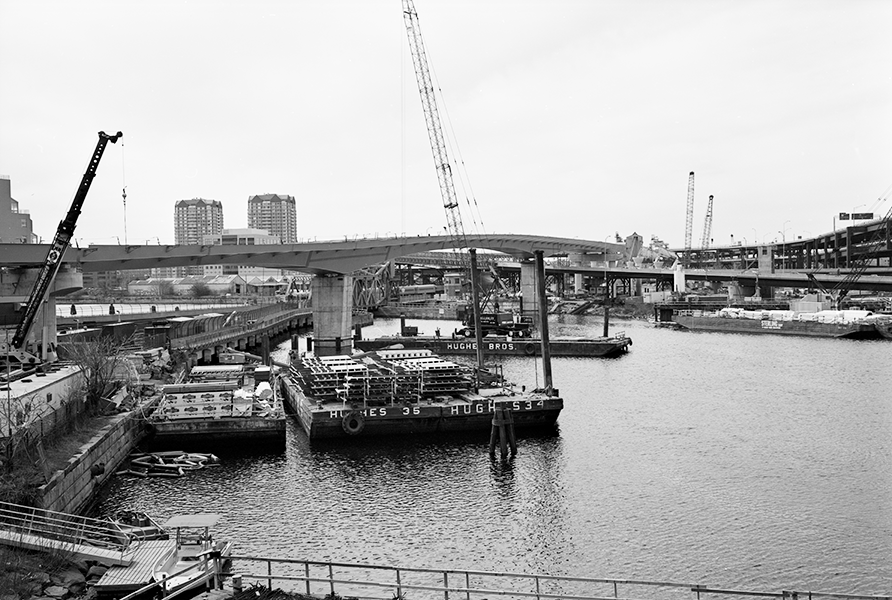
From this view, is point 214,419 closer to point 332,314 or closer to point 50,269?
point 50,269

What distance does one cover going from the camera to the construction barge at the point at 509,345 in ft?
258

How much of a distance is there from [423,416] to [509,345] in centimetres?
4505

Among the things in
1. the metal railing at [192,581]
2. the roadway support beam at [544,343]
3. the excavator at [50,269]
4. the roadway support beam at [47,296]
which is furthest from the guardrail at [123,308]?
the metal railing at [192,581]

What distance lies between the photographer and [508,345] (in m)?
81.7

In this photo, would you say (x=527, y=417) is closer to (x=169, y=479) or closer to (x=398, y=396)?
(x=398, y=396)

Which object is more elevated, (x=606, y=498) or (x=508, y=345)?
(x=508, y=345)

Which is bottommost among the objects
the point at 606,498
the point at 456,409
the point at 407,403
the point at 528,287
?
the point at 606,498

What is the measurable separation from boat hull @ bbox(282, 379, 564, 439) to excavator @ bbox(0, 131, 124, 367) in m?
16.6

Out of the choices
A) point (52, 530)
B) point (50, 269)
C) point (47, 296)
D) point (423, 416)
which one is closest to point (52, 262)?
point (50, 269)

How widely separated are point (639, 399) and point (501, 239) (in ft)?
217

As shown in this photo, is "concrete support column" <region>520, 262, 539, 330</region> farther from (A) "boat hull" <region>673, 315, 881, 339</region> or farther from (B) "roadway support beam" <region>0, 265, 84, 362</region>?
(B) "roadway support beam" <region>0, 265, 84, 362</region>

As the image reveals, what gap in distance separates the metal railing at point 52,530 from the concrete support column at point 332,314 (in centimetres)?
5625

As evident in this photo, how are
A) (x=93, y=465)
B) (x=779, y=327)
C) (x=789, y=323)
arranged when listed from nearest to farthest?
(x=93, y=465), (x=789, y=323), (x=779, y=327)

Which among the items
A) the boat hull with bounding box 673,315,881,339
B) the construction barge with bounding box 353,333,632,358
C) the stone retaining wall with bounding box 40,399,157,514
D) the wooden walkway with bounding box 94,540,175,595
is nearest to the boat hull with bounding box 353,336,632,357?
the construction barge with bounding box 353,333,632,358
